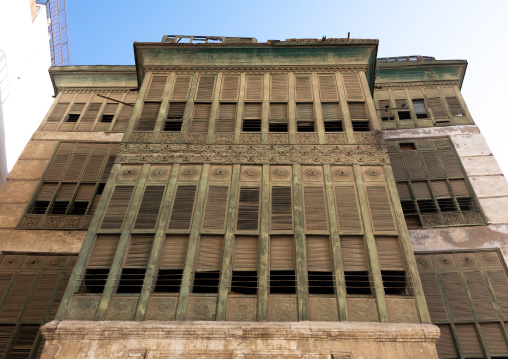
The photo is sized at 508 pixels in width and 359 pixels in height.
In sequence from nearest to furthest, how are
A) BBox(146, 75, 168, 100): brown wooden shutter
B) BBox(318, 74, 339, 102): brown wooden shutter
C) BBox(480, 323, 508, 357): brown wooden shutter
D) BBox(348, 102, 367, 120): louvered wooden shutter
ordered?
BBox(480, 323, 508, 357): brown wooden shutter < BBox(348, 102, 367, 120): louvered wooden shutter < BBox(318, 74, 339, 102): brown wooden shutter < BBox(146, 75, 168, 100): brown wooden shutter

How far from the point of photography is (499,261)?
11664 mm

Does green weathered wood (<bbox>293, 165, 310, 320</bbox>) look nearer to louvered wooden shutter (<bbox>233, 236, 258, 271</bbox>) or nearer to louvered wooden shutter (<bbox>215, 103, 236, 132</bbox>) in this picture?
louvered wooden shutter (<bbox>233, 236, 258, 271</bbox>)

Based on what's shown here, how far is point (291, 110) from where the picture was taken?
12.6 meters

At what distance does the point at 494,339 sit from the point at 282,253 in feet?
18.7

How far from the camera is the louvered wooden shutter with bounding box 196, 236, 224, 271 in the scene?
30.3 feet

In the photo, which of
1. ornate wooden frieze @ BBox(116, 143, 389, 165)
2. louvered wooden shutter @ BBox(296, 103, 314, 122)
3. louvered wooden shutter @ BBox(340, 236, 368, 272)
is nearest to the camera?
louvered wooden shutter @ BBox(340, 236, 368, 272)

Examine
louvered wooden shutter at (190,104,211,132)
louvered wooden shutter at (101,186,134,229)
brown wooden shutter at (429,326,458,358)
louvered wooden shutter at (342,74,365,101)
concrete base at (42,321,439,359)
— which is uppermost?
louvered wooden shutter at (342,74,365,101)

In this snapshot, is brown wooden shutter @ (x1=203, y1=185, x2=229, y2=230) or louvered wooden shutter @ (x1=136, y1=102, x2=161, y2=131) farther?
louvered wooden shutter @ (x1=136, y1=102, x2=161, y2=131)

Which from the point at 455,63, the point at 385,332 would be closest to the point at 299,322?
the point at 385,332

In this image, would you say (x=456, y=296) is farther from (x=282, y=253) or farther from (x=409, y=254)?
(x=282, y=253)

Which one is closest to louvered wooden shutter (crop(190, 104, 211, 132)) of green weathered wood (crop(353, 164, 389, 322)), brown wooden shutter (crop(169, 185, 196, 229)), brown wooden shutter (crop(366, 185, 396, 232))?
brown wooden shutter (crop(169, 185, 196, 229))

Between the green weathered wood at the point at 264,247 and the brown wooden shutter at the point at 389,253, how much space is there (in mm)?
2494

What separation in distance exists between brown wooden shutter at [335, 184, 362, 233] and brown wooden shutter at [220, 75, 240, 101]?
15.3 ft

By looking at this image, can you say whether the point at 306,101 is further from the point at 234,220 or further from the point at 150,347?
the point at 150,347
